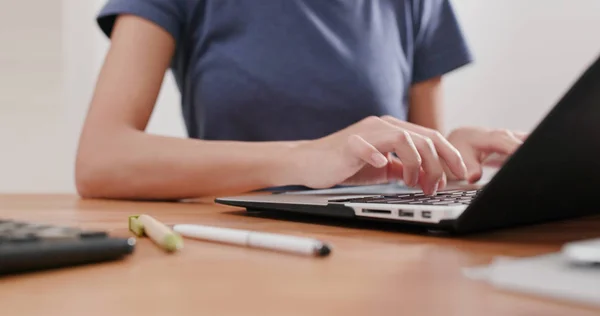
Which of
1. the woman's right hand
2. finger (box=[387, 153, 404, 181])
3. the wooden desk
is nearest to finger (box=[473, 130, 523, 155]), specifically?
finger (box=[387, 153, 404, 181])

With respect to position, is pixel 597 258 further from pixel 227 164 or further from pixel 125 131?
pixel 125 131

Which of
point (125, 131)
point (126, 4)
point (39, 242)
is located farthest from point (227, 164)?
point (39, 242)

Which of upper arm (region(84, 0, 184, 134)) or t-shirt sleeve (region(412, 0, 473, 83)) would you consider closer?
upper arm (region(84, 0, 184, 134))

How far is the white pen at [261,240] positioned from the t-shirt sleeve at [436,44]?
0.81 m

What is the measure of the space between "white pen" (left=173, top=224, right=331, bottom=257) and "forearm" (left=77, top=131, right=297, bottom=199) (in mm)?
256

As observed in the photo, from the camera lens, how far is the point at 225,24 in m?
0.89

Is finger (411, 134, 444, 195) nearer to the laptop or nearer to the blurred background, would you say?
the laptop

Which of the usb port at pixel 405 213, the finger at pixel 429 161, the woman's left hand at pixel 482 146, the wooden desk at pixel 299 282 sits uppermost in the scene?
the woman's left hand at pixel 482 146

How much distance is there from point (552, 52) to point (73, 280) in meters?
1.48

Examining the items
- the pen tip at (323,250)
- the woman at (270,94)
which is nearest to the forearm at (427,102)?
the woman at (270,94)

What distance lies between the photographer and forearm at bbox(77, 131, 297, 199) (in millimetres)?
647

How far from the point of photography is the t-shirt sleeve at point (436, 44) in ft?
3.59

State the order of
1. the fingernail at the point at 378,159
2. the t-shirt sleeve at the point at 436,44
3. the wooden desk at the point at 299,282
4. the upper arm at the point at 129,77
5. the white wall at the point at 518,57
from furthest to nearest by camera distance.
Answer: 1. the white wall at the point at 518,57
2. the t-shirt sleeve at the point at 436,44
3. the upper arm at the point at 129,77
4. the fingernail at the point at 378,159
5. the wooden desk at the point at 299,282

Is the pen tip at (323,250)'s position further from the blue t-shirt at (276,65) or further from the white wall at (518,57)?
the white wall at (518,57)
